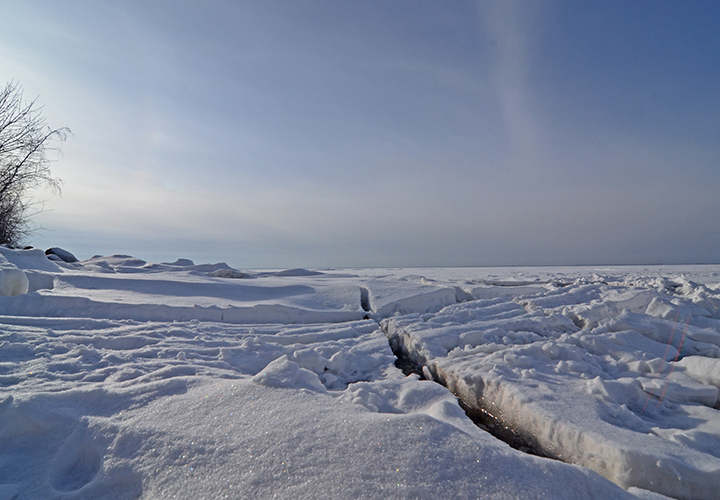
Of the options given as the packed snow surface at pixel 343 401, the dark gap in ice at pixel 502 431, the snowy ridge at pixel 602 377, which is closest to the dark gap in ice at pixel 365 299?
the packed snow surface at pixel 343 401

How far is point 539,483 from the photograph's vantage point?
4.15 ft

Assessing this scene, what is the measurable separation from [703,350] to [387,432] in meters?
4.01

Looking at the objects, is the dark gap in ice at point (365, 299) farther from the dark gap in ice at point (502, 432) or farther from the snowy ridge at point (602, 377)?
the dark gap in ice at point (502, 432)

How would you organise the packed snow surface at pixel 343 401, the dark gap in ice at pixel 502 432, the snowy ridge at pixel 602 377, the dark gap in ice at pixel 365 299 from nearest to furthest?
the packed snow surface at pixel 343 401 < the snowy ridge at pixel 602 377 < the dark gap in ice at pixel 502 432 < the dark gap in ice at pixel 365 299

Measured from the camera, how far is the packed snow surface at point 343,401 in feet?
4.30

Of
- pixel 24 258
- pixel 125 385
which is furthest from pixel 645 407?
pixel 24 258

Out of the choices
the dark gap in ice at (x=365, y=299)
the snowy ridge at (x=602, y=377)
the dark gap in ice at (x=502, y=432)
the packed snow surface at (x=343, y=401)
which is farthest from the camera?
the dark gap in ice at (x=365, y=299)

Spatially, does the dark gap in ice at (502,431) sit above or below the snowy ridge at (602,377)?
below

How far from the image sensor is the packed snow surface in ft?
4.30

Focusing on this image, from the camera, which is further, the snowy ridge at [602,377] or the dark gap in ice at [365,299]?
the dark gap in ice at [365,299]

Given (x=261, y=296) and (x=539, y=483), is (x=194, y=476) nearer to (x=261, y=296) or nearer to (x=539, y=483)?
(x=539, y=483)

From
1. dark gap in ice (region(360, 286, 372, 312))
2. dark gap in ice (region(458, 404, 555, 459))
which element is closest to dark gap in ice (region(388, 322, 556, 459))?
dark gap in ice (region(458, 404, 555, 459))

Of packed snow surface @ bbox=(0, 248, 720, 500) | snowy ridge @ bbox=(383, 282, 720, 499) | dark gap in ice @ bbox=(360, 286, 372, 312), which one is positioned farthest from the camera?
dark gap in ice @ bbox=(360, 286, 372, 312)

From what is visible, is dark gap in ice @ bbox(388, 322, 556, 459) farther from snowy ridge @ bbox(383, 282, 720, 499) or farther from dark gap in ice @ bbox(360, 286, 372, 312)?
dark gap in ice @ bbox(360, 286, 372, 312)
